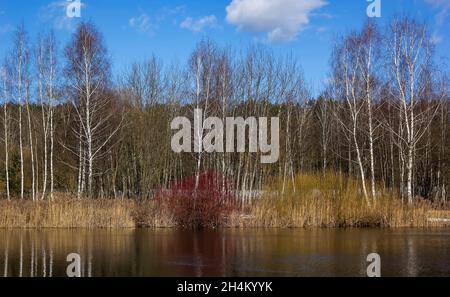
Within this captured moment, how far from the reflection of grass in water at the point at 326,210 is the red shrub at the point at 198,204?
0.93m

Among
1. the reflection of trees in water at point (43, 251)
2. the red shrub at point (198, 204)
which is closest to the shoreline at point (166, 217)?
the red shrub at point (198, 204)

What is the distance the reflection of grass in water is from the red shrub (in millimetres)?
935

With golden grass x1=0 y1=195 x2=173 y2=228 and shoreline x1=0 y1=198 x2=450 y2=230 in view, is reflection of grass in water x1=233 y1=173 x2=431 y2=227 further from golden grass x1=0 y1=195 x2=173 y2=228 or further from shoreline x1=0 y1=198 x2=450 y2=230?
golden grass x1=0 y1=195 x2=173 y2=228

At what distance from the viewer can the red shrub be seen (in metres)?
23.7

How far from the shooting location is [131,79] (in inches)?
1631

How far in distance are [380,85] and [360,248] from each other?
18208 millimetres

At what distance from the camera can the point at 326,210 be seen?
2366 centimetres

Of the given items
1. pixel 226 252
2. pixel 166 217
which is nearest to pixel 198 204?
pixel 166 217

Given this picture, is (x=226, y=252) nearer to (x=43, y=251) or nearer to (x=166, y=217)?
(x=43, y=251)

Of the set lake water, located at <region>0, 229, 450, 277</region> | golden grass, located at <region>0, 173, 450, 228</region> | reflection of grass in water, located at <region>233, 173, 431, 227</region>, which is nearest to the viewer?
lake water, located at <region>0, 229, 450, 277</region>

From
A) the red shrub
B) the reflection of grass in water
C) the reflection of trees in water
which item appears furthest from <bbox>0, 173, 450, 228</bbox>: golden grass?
the reflection of trees in water

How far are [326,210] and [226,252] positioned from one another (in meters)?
8.95
